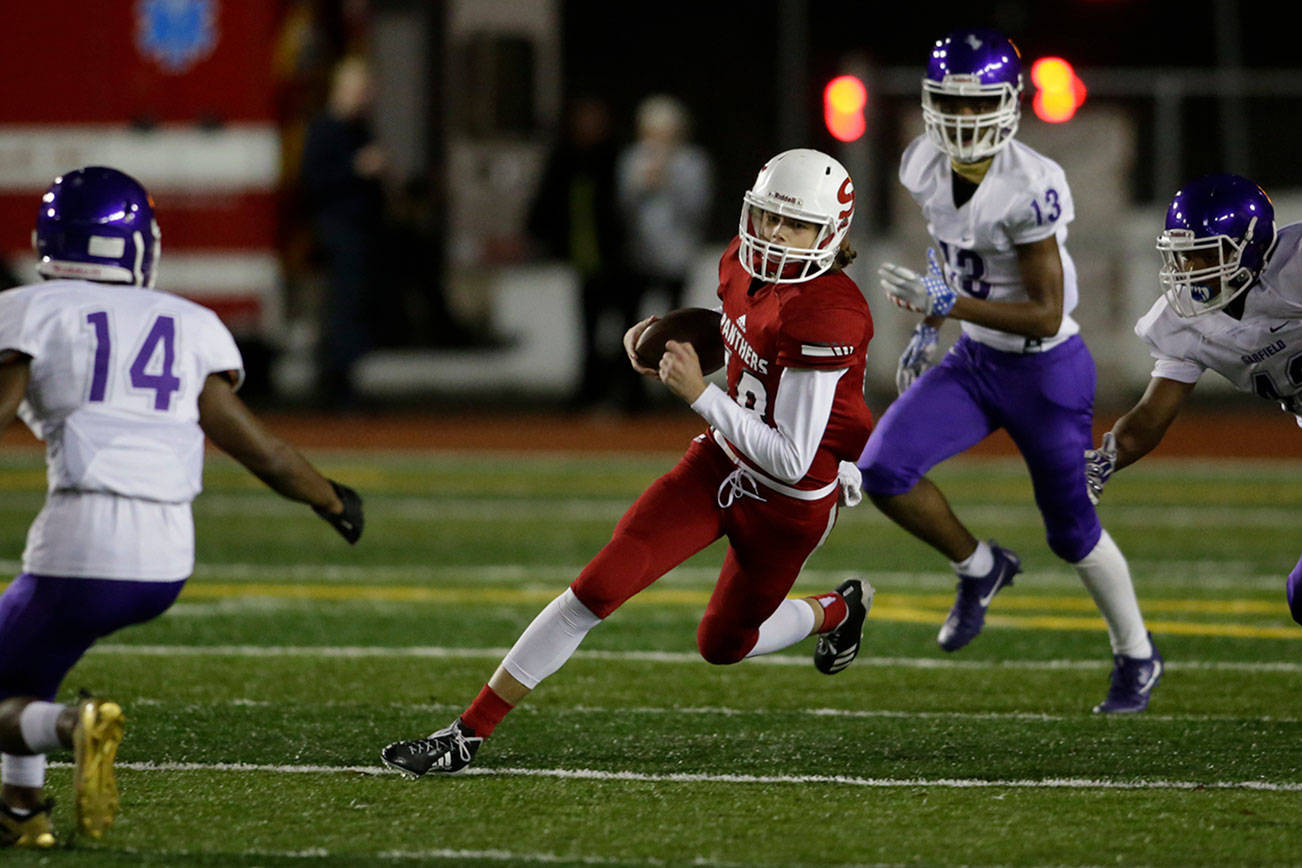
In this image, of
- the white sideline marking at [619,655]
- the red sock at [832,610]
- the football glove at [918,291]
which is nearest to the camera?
the football glove at [918,291]

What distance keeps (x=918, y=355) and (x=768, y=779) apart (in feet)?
5.01

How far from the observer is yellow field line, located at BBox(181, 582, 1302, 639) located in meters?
6.29

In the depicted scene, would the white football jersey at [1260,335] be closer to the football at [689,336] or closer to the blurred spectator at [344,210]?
the football at [689,336]

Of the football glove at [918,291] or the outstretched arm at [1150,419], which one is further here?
the outstretched arm at [1150,419]

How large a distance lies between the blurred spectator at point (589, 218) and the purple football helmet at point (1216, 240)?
7160 millimetres

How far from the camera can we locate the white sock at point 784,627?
4.68 m

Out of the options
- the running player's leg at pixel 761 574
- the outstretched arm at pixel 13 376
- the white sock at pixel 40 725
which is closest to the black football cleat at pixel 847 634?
the running player's leg at pixel 761 574

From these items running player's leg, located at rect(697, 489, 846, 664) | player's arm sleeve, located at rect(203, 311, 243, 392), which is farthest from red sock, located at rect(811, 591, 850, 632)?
player's arm sleeve, located at rect(203, 311, 243, 392)

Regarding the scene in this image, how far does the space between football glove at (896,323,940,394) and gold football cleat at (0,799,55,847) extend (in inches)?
103

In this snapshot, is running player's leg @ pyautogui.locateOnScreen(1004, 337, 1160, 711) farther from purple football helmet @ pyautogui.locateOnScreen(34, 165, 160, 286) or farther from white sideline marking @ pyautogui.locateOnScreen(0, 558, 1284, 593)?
purple football helmet @ pyautogui.locateOnScreen(34, 165, 160, 286)

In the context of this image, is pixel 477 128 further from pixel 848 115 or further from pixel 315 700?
pixel 315 700

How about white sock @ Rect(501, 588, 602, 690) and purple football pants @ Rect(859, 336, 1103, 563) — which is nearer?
white sock @ Rect(501, 588, 602, 690)

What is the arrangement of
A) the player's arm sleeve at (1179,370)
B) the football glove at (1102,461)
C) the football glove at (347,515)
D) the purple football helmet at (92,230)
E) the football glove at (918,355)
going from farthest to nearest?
the football glove at (918,355) < the football glove at (1102,461) < the player's arm sleeve at (1179,370) < the football glove at (347,515) < the purple football helmet at (92,230)

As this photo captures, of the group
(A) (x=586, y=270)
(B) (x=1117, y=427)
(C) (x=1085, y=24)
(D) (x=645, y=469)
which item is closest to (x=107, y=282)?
(B) (x=1117, y=427)
